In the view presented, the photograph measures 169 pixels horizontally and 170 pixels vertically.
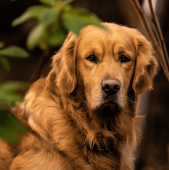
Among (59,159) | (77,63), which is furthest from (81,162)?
(77,63)

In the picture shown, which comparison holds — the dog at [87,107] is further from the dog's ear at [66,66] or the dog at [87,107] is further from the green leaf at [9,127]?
the green leaf at [9,127]

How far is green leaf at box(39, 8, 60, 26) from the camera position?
2.77ft

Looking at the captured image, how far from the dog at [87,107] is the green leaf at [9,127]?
1.75 metres

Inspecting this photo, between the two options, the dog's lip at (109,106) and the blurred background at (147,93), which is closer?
the dog's lip at (109,106)

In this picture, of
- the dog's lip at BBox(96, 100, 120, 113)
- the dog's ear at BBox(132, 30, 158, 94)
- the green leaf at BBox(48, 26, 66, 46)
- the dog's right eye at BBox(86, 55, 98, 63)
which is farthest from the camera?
the dog's ear at BBox(132, 30, 158, 94)

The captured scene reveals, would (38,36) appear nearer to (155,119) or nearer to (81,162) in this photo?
(81,162)

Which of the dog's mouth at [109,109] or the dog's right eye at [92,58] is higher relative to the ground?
the dog's right eye at [92,58]

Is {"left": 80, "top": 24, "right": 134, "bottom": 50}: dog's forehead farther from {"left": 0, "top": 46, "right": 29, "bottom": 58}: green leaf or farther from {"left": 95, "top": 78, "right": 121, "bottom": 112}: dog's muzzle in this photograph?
{"left": 0, "top": 46, "right": 29, "bottom": 58}: green leaf

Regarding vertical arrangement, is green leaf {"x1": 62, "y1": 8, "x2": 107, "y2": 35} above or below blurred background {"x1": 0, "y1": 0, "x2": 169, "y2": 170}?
above

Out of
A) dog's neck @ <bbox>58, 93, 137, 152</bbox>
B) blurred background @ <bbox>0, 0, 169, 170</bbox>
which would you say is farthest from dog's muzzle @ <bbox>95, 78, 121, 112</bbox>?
blurred background @ <bbox>0, 0, 169, 170</bbox>

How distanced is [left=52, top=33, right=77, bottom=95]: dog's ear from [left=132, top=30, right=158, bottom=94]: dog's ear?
736 mm

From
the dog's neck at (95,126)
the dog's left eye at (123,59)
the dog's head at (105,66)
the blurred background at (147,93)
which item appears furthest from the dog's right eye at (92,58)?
the blurred background at (147,93)

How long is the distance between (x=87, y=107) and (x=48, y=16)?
2.15 meters

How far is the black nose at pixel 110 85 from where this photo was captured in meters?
2.57
